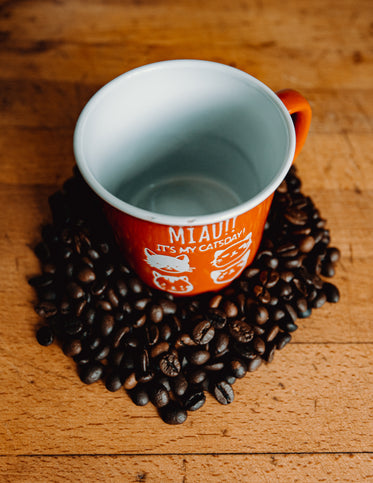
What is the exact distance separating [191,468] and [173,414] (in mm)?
88

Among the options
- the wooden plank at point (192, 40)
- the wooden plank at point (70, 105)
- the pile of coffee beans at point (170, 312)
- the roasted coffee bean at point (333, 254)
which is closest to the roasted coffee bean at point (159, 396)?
the pile of coffee beans at point (170, 312)

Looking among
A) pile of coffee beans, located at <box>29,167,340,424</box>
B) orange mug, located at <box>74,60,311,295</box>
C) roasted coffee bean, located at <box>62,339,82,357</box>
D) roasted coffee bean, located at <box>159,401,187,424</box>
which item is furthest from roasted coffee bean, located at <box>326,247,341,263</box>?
roasted coffee bean, located at <box>62,339,82,357</box>

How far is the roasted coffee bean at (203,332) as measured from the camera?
30.8 inches

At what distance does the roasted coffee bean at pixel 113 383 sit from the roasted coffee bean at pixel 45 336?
14cm

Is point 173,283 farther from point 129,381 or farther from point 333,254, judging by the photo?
point 333,254

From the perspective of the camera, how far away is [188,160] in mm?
948

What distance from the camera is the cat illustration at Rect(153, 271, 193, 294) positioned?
0.78 metres

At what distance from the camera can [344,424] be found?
75 cm

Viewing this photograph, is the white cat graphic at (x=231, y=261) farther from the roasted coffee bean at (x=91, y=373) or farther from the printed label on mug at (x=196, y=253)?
the roasted coffee bean at (x=91, y=373)

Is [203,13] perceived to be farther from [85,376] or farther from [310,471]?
[310,471]

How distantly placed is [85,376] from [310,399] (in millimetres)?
401

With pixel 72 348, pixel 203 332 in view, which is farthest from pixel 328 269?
pixel 72 348

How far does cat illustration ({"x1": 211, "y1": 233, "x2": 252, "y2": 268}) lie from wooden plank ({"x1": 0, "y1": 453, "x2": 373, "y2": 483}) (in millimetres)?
321

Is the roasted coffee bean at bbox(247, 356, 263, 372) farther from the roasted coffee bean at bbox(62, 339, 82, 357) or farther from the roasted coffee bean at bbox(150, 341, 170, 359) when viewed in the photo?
the roasted coffee bean at bbox(62, 339, 82, 357)
